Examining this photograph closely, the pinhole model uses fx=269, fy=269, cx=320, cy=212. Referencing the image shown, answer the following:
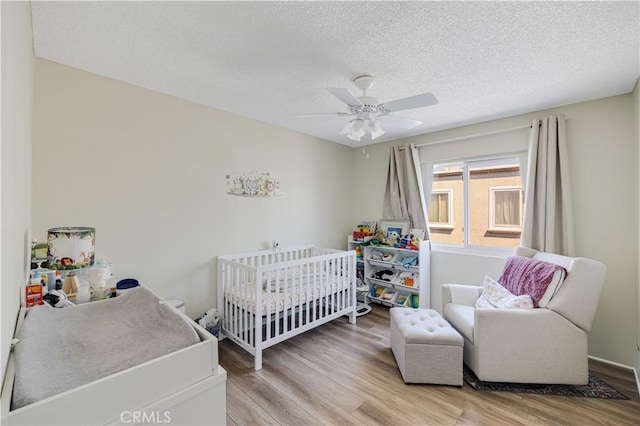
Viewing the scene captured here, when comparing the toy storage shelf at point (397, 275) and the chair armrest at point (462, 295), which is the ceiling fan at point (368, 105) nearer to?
the chair armrest at point (462, 295)

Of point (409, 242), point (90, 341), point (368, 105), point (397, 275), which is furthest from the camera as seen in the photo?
point (397, 275)

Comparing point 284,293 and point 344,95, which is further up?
point 344,95

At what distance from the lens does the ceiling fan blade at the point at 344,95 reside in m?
1.69

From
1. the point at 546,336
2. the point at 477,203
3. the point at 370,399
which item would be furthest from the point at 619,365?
the point at 370,399

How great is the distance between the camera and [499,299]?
2332 mm

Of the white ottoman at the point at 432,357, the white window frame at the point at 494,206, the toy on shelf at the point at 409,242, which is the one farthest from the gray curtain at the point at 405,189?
the white ottoman at the point at 432,357

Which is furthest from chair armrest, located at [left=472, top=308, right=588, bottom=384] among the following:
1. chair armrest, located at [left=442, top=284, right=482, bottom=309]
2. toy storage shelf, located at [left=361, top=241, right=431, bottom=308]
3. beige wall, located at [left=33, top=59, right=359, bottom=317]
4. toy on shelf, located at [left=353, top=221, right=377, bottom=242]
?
beige wall, located at [left=33, top=59, right=359, bottom=317]

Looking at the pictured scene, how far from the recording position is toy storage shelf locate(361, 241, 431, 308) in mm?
3438

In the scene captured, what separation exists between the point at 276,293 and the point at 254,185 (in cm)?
128

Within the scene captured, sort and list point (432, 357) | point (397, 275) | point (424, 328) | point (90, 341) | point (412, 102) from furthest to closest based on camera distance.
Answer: point (397, 275), point (424, 328), point (432, 357), point (412, 102), point (90, 341)

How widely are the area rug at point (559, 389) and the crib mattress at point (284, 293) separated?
4.82 feet

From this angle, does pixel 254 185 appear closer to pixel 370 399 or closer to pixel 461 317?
pixel 370 399

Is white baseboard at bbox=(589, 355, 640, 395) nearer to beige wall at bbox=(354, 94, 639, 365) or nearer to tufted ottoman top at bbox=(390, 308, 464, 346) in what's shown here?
beige wall at bbox=(354, 94, 639, 365)

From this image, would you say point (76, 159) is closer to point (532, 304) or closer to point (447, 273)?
point (532, 304)
